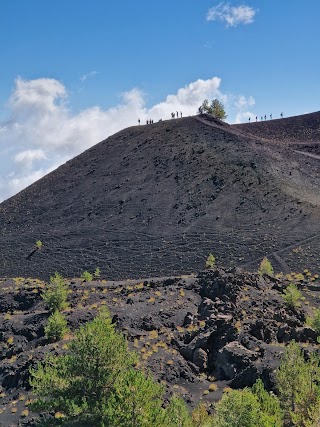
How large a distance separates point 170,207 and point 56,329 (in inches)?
1480

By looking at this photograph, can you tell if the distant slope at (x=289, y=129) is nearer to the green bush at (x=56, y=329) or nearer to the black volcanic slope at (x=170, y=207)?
the black volcanic slope at (x=170, y=207)

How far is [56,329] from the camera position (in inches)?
1326

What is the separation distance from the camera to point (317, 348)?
90.7 feet

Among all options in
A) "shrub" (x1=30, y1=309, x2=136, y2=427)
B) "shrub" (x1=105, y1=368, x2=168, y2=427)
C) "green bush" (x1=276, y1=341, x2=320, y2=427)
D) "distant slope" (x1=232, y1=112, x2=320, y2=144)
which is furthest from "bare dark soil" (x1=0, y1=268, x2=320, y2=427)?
"distant slope" (x1=232, y1=112, x2=320, y2=144)

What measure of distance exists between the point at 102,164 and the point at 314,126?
49.8 metres

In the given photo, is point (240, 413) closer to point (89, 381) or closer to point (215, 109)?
point (89, 381)

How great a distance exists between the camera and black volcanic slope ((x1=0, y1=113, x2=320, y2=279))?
58.0 metres

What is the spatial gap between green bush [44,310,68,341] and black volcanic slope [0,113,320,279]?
890 inches

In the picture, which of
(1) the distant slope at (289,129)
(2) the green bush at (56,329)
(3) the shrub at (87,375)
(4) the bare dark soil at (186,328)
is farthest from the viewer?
(1) the distant slope at (289,129)

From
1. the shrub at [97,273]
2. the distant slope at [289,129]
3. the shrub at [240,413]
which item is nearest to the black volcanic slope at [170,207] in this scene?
the shrub at [97,273]

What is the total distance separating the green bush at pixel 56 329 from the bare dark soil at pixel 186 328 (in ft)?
2.78

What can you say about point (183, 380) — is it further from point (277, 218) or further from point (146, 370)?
point (277, 218)

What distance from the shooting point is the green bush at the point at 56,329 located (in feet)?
110

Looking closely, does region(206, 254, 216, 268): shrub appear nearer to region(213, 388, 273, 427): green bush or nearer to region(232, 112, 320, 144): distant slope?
region(213, 388, 273, 427): green bush
